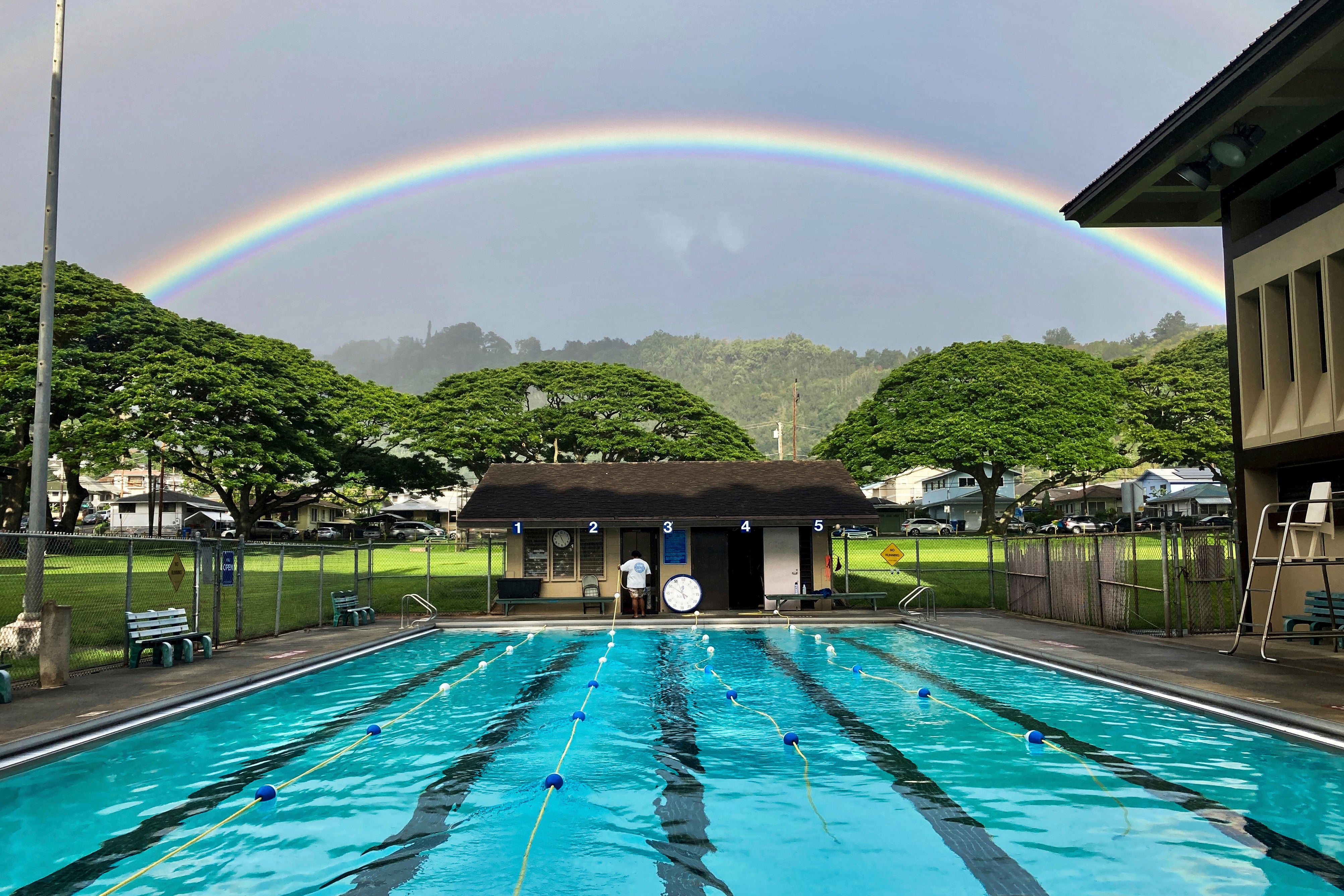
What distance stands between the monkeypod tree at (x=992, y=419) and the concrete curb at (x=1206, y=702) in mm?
41967

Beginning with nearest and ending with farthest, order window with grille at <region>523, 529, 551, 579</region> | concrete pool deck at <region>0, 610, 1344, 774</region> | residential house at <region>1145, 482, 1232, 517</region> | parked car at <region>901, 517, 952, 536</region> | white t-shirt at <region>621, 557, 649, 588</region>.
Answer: concrete pool deck at <region>0, 610, 1344, 774</region> → white t-shirt at <region>621, 557, 649, 588</region> → window with grille at <region>523, 529, 551, 579</region> → residential house at <region>1145, 482, 1232, 517</region> → parked car at <region>901, 517, 952, 536</region>

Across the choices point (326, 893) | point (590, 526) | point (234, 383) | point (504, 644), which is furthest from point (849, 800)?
point (234, 383)

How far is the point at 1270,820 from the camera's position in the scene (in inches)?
252

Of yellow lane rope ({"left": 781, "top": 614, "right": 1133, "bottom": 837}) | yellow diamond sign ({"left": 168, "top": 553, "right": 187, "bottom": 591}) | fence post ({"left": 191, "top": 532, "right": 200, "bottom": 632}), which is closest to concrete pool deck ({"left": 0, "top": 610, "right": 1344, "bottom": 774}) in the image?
fence post ({"left": 191, "top": 532, "right": 200, "bottom": 632})

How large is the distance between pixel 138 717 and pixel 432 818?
5.04 meters

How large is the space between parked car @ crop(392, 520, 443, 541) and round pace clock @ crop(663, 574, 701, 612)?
43792 millimetres

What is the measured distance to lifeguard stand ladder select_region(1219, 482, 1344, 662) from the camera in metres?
11.8

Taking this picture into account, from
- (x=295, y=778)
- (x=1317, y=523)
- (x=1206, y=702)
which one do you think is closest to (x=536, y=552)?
(x=295, y=778)

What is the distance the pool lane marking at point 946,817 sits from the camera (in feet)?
17.6

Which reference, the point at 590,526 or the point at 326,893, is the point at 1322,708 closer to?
the point at 326,893

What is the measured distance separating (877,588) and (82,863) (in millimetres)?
24773

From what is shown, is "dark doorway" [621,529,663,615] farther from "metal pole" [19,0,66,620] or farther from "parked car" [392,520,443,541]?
"parked car" [392,520,443,541]

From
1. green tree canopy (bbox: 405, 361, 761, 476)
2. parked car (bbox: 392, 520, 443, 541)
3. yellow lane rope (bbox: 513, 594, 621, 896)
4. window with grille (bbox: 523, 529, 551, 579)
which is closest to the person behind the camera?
yellow lane rope (bbox: 513, 594, 621, 896)

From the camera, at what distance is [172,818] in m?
6.66
